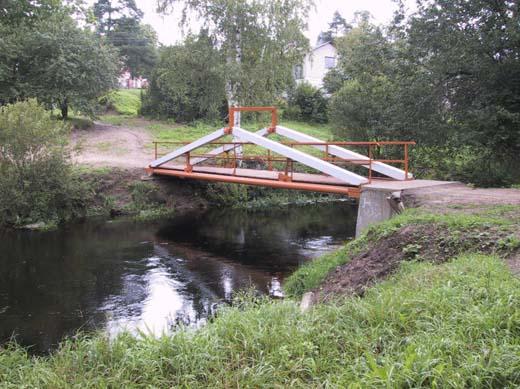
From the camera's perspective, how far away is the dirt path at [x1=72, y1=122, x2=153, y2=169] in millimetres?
20688

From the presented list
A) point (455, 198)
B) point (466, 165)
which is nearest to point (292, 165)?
point (455, 198)

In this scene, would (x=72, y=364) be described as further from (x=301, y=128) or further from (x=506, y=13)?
(x=301, y=128)

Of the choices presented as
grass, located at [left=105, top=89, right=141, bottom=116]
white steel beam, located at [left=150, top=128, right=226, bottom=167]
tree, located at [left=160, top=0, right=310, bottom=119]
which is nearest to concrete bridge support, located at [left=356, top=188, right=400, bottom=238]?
white steel beam, located at [left=150, top=128, right=226, bottom=167]

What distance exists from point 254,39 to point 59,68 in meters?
9.90

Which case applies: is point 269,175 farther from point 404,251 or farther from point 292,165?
point 404,251

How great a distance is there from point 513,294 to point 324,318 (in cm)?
181

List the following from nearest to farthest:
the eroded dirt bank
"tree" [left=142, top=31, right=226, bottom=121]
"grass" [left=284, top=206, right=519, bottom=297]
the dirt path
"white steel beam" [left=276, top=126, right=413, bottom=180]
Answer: the eroded dirt bank, "grass" [left=284, top=206, right=519, bottom=297], "white steel beam" [left=276, top=126, right=413, bottom=180], the dirt path, "tree" [left=142, top=31, right=226, bottom=121]

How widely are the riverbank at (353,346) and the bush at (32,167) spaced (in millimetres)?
10246

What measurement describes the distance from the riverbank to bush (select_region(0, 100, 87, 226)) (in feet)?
33.6

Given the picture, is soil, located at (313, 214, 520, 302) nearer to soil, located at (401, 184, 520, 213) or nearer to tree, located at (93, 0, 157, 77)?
soil, located at (401, 184, 520, 213)

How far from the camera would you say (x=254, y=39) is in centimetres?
2127

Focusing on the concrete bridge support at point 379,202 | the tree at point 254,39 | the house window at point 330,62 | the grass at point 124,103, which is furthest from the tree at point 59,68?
the house window at point 330,62

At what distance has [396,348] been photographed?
4203 mm

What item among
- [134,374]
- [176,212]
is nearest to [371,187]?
[134,374]
